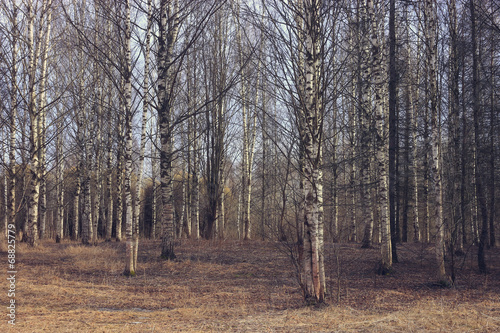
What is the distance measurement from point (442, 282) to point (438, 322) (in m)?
3.93

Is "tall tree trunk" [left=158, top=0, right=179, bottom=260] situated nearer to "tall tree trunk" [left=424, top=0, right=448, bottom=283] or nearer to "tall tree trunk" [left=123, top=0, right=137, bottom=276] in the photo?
"tall tree trunk" [left=123, top=0, right=137, bottom=276]

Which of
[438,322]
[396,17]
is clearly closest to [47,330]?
[438,322]

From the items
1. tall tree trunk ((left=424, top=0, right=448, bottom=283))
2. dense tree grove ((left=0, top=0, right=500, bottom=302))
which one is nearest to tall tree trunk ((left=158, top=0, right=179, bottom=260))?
dense tree grove ((left=0, top=0, right=500, bottom=302))

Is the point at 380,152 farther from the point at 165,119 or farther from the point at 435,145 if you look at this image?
the point at 165,119

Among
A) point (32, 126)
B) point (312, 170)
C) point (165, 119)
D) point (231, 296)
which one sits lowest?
point (231, 296)

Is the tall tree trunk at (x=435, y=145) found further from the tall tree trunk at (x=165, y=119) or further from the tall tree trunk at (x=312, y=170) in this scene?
the tall tree trunk at (x=165, y=119)

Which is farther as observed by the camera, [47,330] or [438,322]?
[438,322]

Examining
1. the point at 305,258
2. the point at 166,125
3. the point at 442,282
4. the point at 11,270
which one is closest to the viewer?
the point at 305,258

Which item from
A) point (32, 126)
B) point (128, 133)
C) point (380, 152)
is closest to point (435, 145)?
point (380, 152)

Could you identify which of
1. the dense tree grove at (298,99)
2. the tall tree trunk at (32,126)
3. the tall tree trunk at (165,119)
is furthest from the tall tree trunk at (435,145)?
A: the tall tree trunk at (32,126)

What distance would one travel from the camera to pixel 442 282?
9.03 metres

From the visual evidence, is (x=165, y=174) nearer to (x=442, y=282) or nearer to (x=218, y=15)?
(x=442, y=282)

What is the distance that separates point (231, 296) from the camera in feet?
26.0

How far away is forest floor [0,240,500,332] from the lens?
548 centimetres
